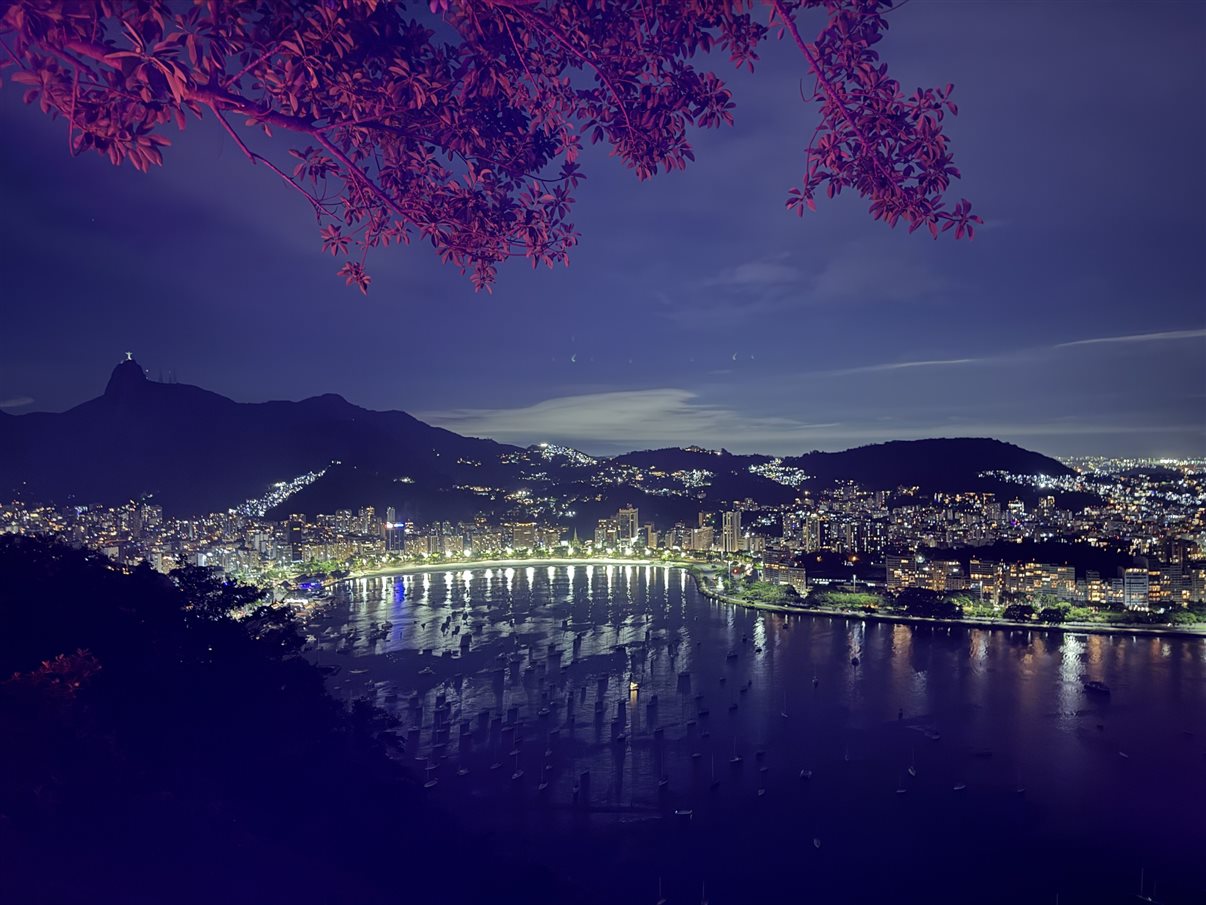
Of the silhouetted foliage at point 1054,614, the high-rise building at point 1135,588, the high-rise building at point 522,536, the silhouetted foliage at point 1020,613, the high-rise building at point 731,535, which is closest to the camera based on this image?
the silhouetted foliage at point 1054,614

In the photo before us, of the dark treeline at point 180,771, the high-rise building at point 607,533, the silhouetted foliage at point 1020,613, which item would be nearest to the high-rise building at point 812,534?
the silhouetted foliage at point 1020,613

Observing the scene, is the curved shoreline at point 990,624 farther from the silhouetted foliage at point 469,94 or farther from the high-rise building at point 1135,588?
the silhouetted foliage at point 469,94

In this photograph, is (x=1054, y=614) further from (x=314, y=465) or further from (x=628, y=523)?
(x=314, y=465)

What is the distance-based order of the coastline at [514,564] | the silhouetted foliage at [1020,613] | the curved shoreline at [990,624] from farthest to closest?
the coastline at [514,564]
the silhouetted foliage at [1020,613]
the curved shoreline at [990,624]

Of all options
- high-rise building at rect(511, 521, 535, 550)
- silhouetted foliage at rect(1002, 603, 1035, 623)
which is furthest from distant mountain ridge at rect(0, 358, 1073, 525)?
silhouetted foliage at rect(1002, 603, 1035, 623)

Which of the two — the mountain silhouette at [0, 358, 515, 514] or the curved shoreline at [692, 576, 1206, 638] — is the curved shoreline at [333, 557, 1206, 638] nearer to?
the curved shoreline at [692, 576, 1206, 638]

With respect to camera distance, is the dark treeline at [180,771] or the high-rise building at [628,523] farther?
the high-rise building at [628,523]

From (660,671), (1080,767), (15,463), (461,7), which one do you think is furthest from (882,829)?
(15,463)

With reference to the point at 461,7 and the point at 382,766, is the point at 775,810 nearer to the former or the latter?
the point at 382,766
